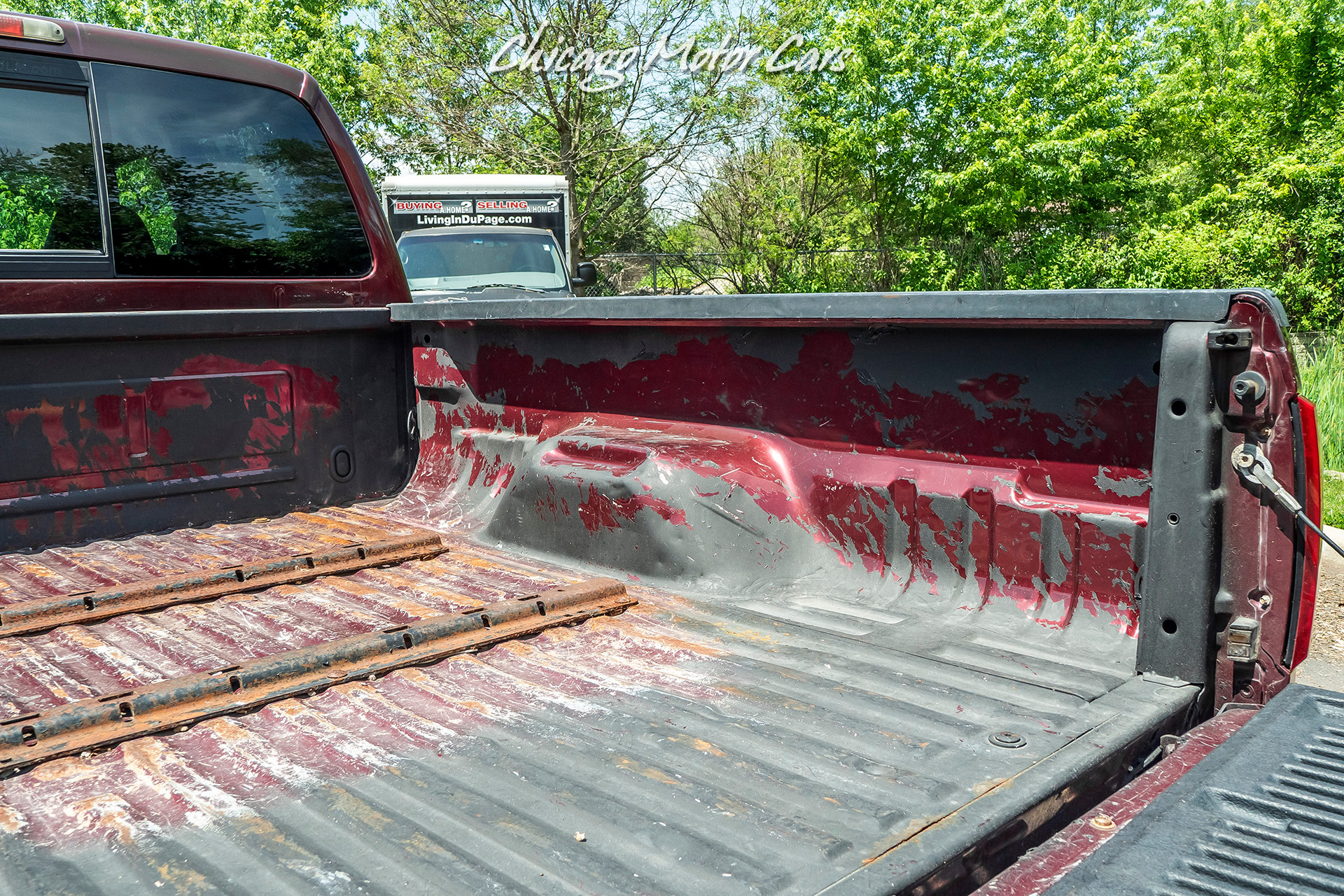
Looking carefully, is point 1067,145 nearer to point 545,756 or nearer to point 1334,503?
point 1334,503

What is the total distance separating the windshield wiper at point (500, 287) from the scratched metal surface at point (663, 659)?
23.6 ft

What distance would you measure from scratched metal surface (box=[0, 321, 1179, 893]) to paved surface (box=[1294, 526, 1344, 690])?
203cm

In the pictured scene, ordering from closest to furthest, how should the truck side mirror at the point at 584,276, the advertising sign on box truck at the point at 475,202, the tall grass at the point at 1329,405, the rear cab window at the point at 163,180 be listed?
the rear cab window at the point at 163,180 < the tall grass at the point at 1329,405 < the truck side mirror at the point at 584,276 < the advertising sign on box truck at the point at 475,202

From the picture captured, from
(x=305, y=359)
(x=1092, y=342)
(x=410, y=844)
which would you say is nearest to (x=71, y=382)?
(x=305, y=359)

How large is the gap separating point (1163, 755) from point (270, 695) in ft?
5.31

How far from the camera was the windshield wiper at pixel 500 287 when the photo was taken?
1041cm

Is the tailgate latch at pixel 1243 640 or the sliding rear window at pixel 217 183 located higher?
the sliding rear window at pixel 217 183

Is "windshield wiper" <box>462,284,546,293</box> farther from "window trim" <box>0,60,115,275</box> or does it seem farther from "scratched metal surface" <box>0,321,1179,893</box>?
"window trim" <box>0,60,115,275</box>

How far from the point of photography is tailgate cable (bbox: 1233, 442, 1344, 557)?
67.7 inches

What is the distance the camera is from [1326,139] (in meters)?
17.4

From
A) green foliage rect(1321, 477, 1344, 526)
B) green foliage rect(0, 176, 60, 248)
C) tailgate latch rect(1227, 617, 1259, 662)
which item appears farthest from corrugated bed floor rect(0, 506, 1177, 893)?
green foliage rect(1321, 477, 1344, 526)

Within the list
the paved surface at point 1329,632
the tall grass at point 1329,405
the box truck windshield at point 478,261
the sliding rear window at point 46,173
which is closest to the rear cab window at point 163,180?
the sliding rear window at point 46,173

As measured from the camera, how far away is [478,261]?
10766 millimetres

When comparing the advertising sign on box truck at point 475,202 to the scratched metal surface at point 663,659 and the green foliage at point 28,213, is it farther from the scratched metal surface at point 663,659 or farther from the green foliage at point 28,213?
the scratched metal surface at point 663,659
